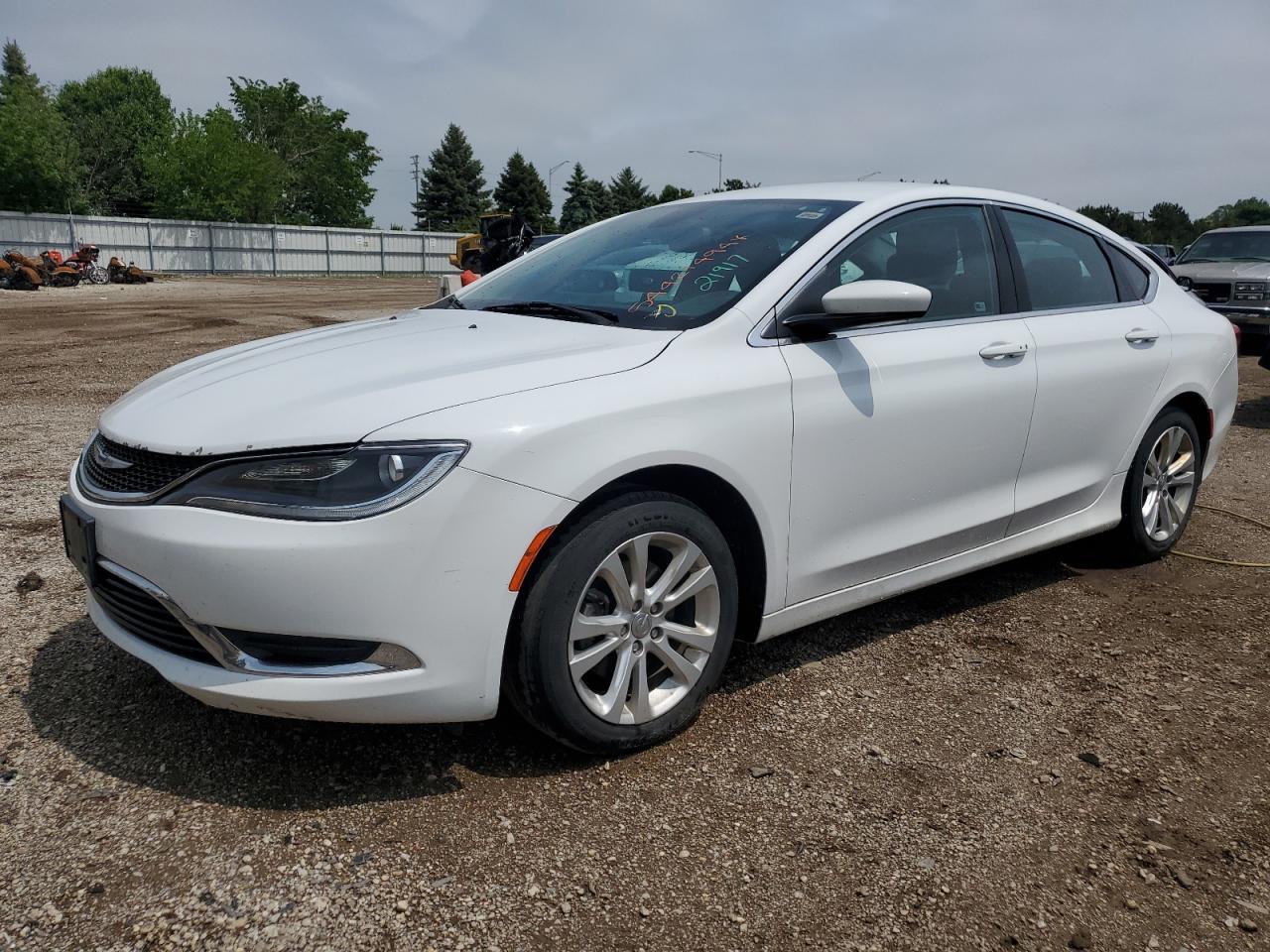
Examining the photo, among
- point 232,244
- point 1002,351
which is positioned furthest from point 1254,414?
point 232,244

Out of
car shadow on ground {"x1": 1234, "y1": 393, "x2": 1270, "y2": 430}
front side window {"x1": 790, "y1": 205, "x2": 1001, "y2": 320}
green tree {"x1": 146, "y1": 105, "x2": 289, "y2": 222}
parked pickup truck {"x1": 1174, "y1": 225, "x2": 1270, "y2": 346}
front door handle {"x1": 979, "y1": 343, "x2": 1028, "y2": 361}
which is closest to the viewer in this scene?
front side window {"x1": 790, "y1": 205, "x2": 1001, "y2": 320}

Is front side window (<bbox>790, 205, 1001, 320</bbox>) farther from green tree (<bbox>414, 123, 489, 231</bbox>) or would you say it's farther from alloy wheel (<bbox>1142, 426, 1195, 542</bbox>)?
green tree (<bbox>414, 123, 489, 231</bbox>)

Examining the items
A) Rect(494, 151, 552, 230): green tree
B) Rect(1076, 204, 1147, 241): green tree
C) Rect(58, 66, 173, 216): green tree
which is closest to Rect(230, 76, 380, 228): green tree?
Rect(58, 66, 173, 216): green tree

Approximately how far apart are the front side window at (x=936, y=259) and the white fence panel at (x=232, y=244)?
40937mm

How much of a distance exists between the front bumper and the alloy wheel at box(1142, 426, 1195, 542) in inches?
122

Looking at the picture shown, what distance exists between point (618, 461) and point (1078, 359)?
2206 millimetres

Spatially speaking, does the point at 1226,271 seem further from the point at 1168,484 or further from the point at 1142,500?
the point at 1142,500

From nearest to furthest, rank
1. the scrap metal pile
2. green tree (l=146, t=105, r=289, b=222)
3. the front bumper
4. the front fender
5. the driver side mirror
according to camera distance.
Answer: the front bumper → the front fender → the driver side mirror → the scrap metal pile → green tree (l=146, t=105, r=289, b=222)

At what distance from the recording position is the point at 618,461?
2.61 metres

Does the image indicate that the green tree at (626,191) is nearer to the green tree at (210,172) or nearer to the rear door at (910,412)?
the green tree at (210,172)

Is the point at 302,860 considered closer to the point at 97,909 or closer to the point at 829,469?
the point at 97,909

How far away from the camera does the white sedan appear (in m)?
2.40

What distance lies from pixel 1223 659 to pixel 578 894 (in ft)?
8.68

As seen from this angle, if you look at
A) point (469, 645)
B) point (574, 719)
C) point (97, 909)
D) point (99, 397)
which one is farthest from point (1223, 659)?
point (99, 397)
